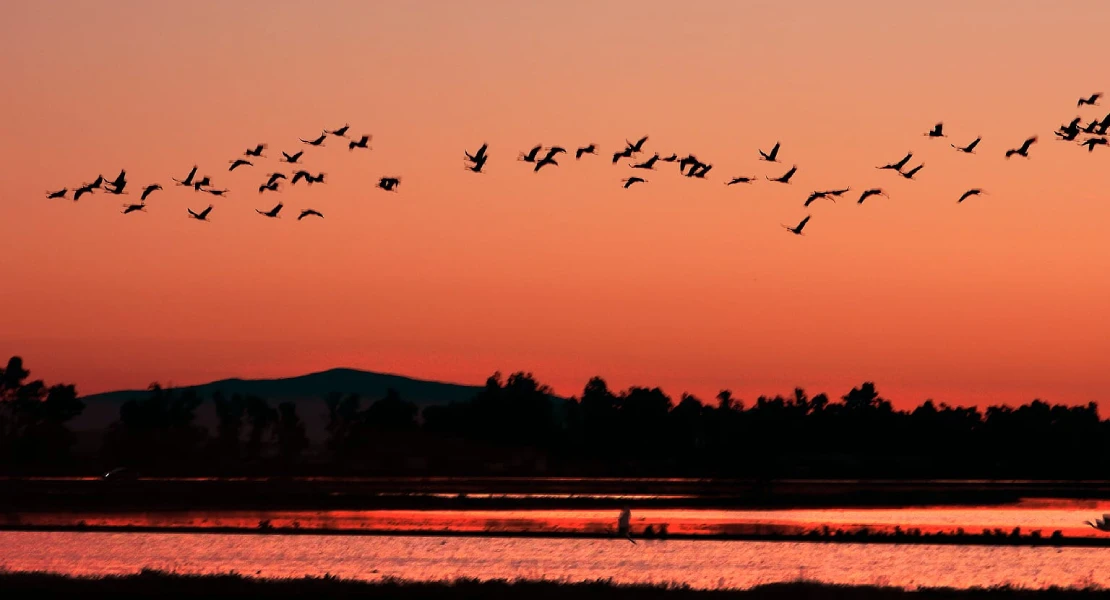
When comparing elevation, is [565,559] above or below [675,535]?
below

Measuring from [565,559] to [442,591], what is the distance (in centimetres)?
2065

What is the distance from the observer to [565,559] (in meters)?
80.7

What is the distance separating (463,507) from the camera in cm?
11881

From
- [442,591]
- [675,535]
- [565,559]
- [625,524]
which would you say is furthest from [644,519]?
[442,591]

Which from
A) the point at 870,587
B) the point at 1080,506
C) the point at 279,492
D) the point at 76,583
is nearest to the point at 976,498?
the point at 1080,506

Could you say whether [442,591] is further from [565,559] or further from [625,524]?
[625,524]

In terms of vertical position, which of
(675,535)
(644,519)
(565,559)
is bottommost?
(565,559)

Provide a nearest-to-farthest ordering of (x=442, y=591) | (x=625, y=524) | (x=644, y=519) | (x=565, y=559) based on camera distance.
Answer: (x=442, y=591)
(x=565, y=559)
(x=625, y=524)
(x=644, y=519)

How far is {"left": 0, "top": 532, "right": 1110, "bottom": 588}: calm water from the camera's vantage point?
235 ft

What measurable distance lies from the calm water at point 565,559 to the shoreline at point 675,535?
4.30 feet

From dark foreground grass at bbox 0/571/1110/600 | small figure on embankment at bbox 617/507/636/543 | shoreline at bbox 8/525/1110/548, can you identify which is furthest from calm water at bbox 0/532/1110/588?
dark foreground grass at bbox 0/571/1110/600

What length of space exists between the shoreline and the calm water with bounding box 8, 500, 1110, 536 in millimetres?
2270

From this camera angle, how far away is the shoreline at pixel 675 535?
86500 millimetres

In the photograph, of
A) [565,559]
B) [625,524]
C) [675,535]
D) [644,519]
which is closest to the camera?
[565,559]
